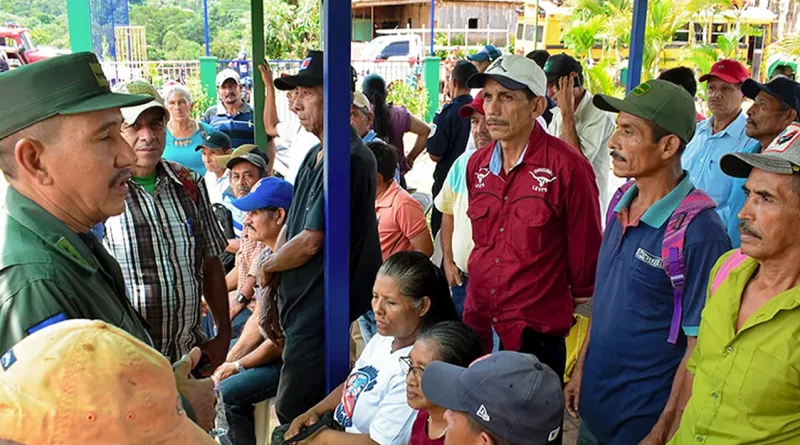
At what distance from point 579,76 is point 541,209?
87.0 inches

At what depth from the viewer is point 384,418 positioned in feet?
7.89

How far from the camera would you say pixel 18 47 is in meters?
17.4

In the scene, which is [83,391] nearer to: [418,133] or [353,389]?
[353,389]

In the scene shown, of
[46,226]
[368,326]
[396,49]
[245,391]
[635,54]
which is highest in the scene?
[396,49]

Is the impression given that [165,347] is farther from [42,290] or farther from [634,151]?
[634,151]

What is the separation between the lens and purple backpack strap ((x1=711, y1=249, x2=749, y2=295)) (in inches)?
76.2

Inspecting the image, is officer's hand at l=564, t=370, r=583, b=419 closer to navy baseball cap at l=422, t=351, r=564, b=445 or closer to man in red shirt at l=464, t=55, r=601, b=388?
man in red shirt at l=464, t=55, r=601, b=388

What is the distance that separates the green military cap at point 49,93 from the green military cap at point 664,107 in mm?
1589

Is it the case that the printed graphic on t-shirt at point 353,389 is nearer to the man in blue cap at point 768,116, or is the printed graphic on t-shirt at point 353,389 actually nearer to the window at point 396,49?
the man in blue cap at point 768,116

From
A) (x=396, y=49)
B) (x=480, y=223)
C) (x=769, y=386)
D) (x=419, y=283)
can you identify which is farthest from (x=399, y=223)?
(x=396, y=49)

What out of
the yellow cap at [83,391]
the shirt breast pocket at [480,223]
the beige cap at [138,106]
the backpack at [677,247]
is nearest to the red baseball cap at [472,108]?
the shirt breast pocket at [480,223]

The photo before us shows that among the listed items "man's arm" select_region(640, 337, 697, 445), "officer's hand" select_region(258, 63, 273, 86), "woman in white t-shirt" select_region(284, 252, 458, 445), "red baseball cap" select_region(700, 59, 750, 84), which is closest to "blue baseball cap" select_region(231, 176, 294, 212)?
"woman in white t-shirt" select_region(284, 252, 458, 445)

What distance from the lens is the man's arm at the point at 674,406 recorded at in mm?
2094

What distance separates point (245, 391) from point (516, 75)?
6.22ft
